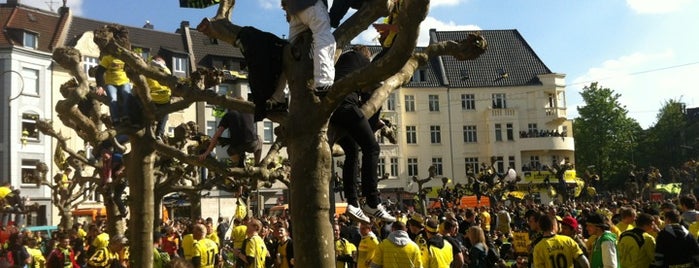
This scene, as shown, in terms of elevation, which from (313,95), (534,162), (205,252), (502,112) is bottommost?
(205,252)

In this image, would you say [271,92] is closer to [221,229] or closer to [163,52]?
[221,229]

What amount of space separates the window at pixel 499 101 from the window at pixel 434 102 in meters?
4.96

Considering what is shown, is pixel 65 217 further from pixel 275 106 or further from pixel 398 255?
pixel 275 106

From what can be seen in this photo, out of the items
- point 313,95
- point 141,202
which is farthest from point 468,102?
point 313,95

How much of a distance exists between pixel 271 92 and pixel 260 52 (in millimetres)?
313

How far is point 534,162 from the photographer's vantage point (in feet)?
184

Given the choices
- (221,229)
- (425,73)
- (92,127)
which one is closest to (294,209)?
(92,127)

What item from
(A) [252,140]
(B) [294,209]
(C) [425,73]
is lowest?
(B) [294,209]

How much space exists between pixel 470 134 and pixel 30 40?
34763 mm

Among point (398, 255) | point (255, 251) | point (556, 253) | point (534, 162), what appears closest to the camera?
point (556, 253)

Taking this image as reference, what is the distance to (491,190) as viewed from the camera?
109 feet

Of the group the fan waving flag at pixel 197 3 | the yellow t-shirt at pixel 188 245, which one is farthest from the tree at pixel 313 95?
the yellow t-shirt at pixel 188 245

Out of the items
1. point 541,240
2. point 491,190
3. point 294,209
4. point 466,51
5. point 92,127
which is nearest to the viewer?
point 294,209

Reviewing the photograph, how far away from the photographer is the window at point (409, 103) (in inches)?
2227
